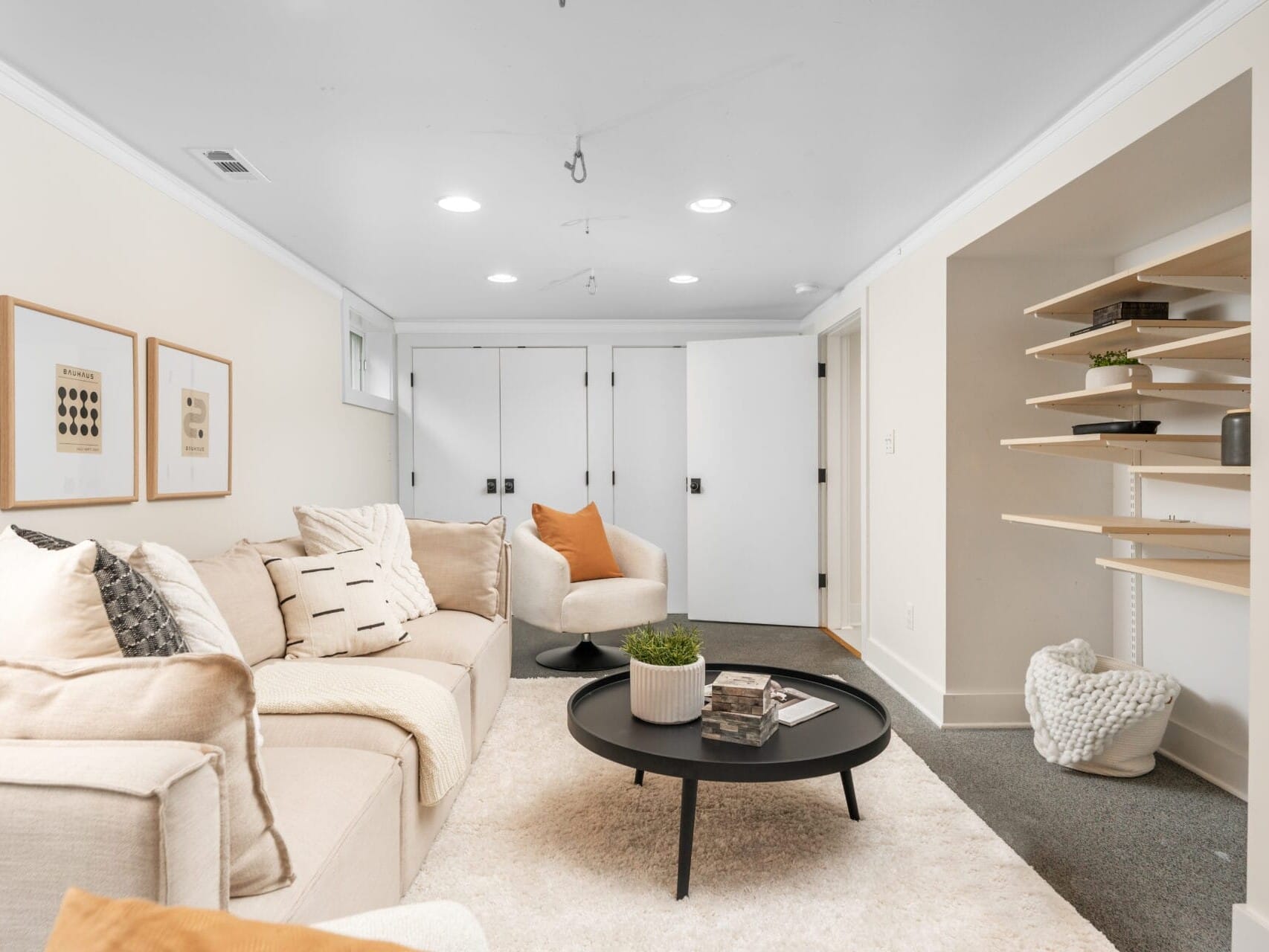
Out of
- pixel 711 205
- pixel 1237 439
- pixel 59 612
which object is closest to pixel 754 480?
pixel 711 205

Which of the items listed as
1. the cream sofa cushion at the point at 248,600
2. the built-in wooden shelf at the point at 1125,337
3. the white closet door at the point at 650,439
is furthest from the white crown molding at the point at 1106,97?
the cream sofa cushion at the point at 248,600

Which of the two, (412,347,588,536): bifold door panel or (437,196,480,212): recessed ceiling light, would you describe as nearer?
(437,196,480,212): recessed ceiling light

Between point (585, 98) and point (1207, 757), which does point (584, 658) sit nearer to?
point (1207, 757)

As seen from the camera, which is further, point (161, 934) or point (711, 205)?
point (711, 205)

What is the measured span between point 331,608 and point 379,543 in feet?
1.94

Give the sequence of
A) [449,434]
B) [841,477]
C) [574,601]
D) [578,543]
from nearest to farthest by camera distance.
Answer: [574,601] → [578,543] → [841,477] → [449,434]

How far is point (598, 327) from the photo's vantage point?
18.7 ft

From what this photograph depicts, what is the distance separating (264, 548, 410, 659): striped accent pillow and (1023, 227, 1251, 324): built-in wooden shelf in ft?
8.38

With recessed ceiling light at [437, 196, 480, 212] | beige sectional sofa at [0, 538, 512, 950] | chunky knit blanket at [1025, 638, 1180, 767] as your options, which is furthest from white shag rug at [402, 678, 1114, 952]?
recessed ceiling light at [437, 196, 480, 212]

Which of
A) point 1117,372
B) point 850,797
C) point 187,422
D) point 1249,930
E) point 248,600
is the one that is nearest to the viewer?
point 1249,930

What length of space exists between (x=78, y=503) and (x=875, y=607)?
3.51m

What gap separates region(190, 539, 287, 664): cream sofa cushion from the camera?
229cm

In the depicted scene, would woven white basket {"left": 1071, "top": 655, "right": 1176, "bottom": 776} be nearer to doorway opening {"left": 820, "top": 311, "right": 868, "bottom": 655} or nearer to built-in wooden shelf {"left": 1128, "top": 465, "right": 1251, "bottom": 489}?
built-in wooden shelf {"left": 1128, "top": 465, "right": 1251, "bottom": 489}

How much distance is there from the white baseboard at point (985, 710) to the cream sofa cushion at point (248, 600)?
2574mm
